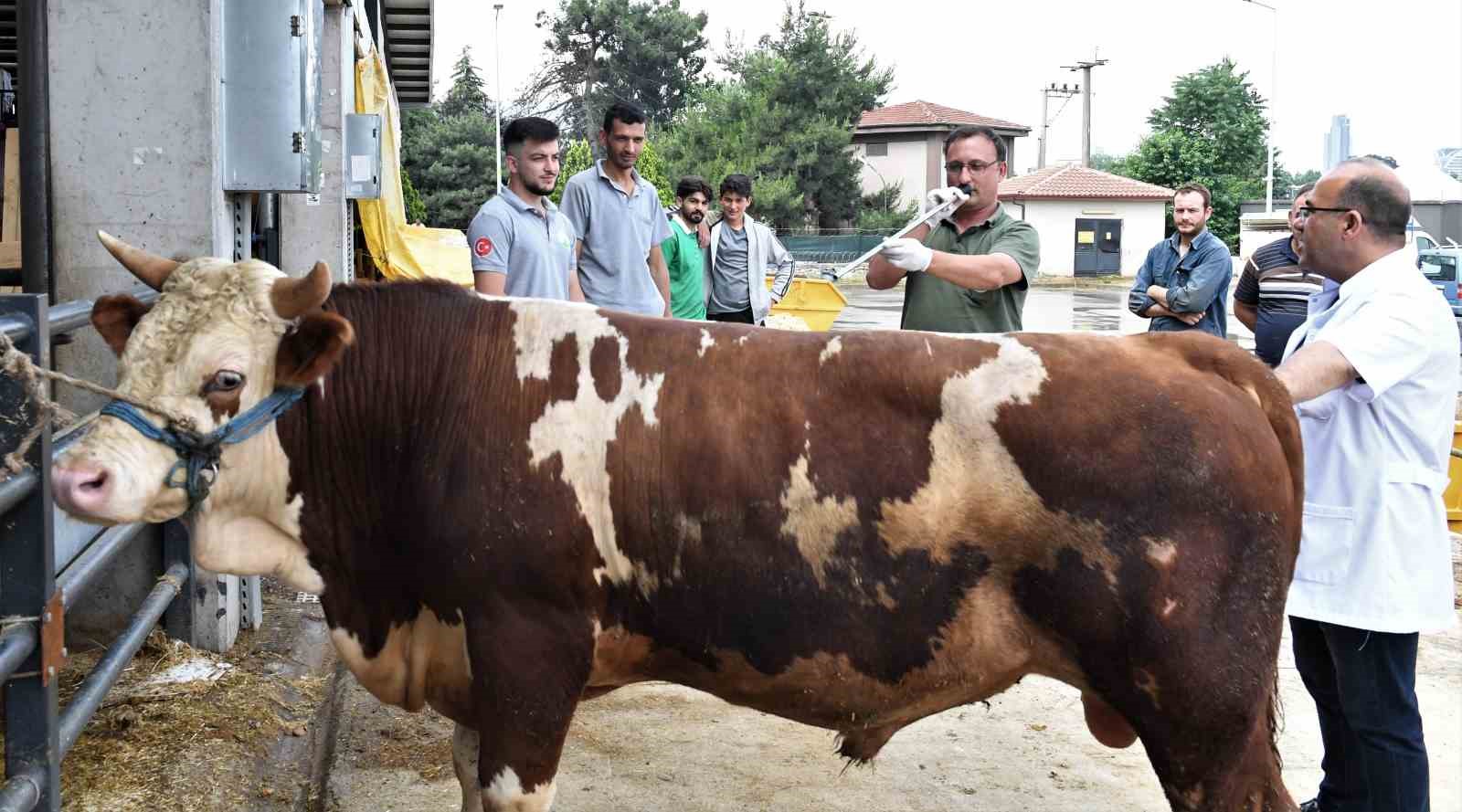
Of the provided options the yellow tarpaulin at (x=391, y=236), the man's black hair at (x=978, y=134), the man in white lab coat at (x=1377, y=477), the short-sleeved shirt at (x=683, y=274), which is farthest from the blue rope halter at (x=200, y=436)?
the yellow tarpaulin at (x=391, y=236)

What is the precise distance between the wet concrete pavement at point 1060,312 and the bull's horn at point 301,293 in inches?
564

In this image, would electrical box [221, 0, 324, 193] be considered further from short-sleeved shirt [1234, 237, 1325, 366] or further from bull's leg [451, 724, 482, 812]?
short-sleeved shirt [1234, 237, 1325, 366]

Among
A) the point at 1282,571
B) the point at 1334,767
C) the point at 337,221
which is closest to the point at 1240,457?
the point at 1282,571

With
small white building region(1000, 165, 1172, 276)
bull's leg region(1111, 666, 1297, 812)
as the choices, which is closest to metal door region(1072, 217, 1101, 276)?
small white building region(1000, 165, 1172, 276)

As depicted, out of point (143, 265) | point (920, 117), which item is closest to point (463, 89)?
point (920, 117)

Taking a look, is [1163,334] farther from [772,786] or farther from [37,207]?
[37,207]

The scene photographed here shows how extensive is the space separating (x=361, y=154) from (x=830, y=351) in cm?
669

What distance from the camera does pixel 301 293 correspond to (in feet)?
9.60

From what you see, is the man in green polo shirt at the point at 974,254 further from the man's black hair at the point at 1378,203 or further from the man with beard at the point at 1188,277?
the man with beard at the point at 1188,277

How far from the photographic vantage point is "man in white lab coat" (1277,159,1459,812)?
3506 millimetres

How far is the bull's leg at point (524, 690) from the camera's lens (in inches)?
117

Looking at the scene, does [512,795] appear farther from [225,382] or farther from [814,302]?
[814,302]

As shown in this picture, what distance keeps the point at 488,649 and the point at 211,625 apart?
2.47 meters

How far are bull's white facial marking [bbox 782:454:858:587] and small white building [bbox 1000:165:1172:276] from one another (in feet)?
157
